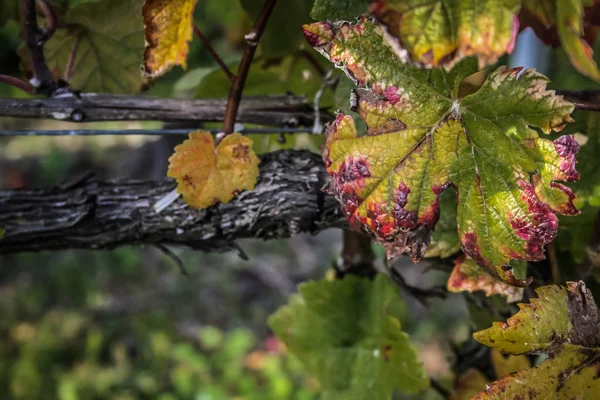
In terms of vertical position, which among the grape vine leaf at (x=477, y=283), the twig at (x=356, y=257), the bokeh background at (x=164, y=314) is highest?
the grape vine leaf at (x=477, y=283)

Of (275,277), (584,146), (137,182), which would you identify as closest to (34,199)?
(137,182)

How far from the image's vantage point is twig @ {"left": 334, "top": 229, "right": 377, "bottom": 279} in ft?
2.62

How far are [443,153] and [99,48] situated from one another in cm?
50

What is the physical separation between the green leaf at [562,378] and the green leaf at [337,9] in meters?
0.32

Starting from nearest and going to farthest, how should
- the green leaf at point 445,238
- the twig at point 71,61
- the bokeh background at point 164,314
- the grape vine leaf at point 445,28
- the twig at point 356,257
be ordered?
the grape vine leaf at point 445,28 → the green leaf at point 445,238 → the twig at point 71,61 → the twig at point 356,257 → the bokeh background at point 164,314

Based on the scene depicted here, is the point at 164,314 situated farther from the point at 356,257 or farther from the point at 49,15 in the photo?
the point at 49,15

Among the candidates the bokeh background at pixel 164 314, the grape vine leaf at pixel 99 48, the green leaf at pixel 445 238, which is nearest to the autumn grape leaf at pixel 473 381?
the green leaf at pixel 445 238

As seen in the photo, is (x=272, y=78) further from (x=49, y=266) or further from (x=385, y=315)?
(x=49, y=266)

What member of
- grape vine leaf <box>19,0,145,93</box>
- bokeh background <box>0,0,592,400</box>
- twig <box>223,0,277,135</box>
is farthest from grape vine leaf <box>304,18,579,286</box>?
bokeh background <box>0,0,592,400</box>

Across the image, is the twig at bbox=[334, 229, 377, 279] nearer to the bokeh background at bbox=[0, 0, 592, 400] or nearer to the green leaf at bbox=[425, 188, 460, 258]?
the green leaf at bbox=[425, 188, 460, 258]

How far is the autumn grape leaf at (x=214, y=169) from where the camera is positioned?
22.6 inches

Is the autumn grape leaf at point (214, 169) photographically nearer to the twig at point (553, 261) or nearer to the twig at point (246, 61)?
the twig at point (246, 61)

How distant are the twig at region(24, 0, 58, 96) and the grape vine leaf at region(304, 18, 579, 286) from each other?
1.17 feet

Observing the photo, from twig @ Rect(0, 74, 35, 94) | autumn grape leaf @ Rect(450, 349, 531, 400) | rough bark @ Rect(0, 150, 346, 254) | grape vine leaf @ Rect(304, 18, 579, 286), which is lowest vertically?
autumn grape leaf @ Rect(450, 349, 531, 400)
